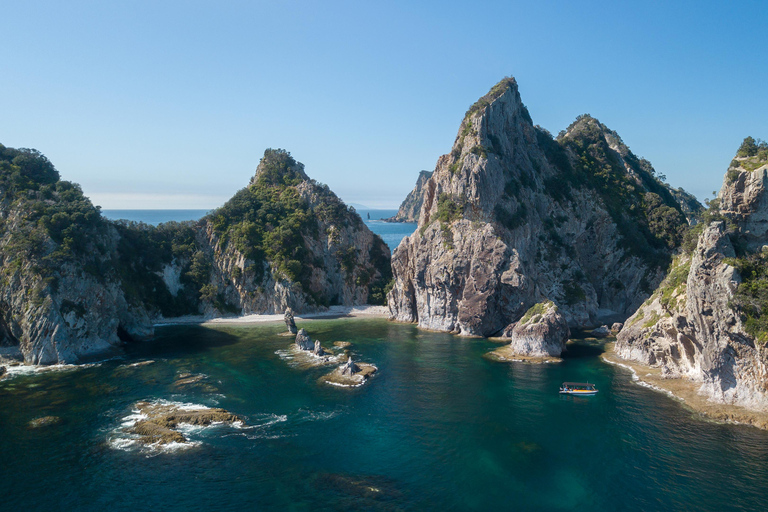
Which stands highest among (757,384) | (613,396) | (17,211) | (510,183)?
(510,183)

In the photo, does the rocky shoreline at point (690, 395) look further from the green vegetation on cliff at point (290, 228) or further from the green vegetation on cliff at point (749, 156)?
the green vegetation on cliff at point (290, 228)

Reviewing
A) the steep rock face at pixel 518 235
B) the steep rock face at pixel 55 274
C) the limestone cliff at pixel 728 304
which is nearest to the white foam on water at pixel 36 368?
the steep rock face at pixel 55 274

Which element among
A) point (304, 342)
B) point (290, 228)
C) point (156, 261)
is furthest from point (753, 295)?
point (156, 261)

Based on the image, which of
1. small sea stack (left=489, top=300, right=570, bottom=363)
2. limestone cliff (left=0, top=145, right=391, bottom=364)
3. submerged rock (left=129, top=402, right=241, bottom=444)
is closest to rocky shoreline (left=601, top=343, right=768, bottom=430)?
small sea stack (left=489, top=300, right=570, bottom=363)

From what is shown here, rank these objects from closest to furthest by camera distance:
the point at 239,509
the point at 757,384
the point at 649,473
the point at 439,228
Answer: the point at 239,509 → the point at 649,473 → the point at 757,384 → the point at 439,228

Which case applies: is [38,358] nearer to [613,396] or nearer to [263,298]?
[263,298]

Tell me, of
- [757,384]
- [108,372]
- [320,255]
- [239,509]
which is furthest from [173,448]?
[320,255]
